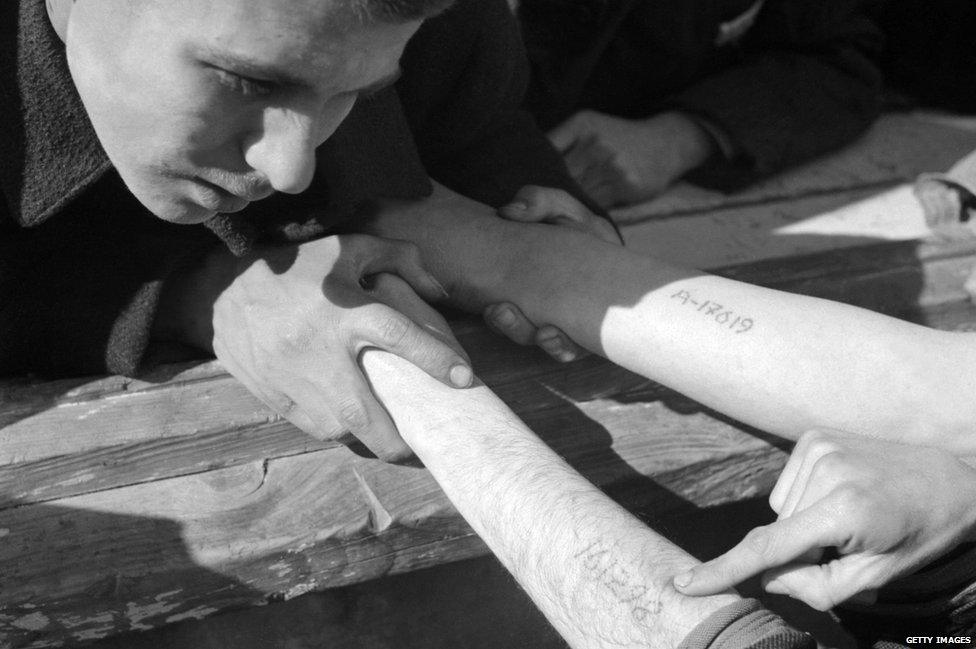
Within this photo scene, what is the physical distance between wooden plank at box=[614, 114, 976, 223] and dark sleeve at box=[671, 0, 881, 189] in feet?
0.10

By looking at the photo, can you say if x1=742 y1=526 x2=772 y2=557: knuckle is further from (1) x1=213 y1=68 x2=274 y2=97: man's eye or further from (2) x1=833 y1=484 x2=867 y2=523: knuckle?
(1) x1=213 y1=68 x2=274 y2=97: man's eye

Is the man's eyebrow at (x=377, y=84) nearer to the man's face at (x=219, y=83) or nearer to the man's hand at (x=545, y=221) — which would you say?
the man's face at (x=219, y=83)

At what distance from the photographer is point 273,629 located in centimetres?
122

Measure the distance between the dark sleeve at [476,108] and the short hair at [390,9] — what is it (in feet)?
1.68

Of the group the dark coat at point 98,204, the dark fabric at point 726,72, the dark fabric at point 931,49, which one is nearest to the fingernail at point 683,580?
the dark coat at point 98,204

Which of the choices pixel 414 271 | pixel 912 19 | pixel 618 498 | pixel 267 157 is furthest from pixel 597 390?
pixel 912 19

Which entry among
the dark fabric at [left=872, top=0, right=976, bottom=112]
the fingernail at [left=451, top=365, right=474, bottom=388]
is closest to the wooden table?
the fingernail at [left=451, top=365, right=474, bottom=388]

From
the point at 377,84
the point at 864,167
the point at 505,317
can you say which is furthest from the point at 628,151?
the point at 377,84

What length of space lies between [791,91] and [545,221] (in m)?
0.82

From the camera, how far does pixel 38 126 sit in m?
1.12

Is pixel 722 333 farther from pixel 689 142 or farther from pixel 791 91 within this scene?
pixel 791 91

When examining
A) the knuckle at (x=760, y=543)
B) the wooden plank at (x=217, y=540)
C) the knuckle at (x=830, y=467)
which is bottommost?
the wooden plank at (x=217, y=540)

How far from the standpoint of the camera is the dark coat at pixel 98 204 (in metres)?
1.12

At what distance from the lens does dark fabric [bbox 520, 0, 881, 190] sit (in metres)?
1.80
